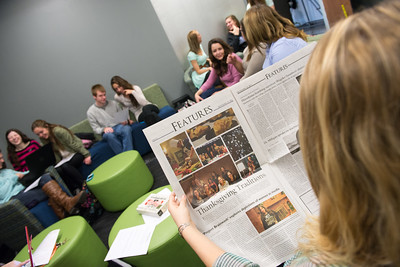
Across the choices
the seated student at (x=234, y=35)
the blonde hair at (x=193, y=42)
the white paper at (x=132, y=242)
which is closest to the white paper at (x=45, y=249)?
the white paper at (x=132, y=242)

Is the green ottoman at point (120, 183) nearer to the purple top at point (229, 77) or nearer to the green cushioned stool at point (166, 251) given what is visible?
the green cushioned stool at point (166, 251)

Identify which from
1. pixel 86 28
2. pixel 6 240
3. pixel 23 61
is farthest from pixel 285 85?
pixel 23 61

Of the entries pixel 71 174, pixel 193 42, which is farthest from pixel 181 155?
pixel 193 42

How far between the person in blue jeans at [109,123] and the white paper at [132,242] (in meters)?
2.56

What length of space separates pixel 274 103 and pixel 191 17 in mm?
4738

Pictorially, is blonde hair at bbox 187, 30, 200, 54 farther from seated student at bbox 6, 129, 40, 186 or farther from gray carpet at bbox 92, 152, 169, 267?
seated student at bbox 6, 129, 40, 186

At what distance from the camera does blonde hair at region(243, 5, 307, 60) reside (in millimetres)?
1935

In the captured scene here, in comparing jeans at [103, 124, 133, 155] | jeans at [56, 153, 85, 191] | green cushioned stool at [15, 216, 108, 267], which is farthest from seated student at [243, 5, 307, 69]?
jeans at [56, 153, 85, 191]

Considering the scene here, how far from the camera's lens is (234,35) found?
16.4ft

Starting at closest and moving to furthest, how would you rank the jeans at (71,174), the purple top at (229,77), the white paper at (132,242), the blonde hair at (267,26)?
the white paper at (132,242)
the blonde hair at (267,26)
the purple top at (229,77)
the jeans at (71,174)

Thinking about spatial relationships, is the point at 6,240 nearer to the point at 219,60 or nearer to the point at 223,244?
the point at 223,244

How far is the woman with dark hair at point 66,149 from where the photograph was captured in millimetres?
3570

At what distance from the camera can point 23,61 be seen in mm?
4527

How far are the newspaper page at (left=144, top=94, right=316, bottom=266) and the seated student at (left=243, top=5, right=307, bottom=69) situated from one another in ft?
3.66
